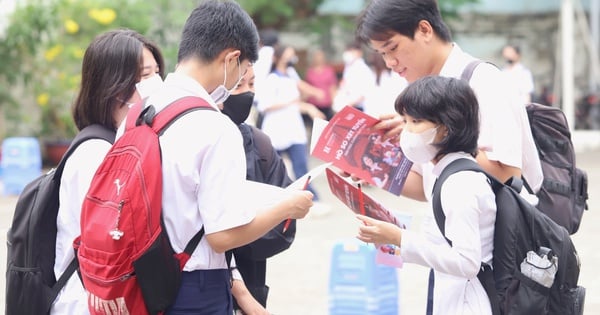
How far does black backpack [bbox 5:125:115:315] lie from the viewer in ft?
10.5

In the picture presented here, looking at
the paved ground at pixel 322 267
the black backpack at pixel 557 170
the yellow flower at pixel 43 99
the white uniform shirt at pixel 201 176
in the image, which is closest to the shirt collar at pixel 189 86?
the white uniform shirt at pixel 201 176

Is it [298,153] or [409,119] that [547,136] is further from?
[298,153]

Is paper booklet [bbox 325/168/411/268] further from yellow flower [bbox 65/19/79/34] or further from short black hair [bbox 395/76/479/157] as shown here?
yellow flower [bbox 65/19/79/34]

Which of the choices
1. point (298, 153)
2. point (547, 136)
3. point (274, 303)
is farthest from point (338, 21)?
point (547, 136)

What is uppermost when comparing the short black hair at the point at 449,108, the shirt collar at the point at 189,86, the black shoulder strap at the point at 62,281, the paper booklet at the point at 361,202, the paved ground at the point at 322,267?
the shirt collar at the point at 189,86

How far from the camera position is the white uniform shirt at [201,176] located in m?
2.72

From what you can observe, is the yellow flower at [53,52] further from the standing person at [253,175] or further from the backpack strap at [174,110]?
the backpack strap at [174,110]

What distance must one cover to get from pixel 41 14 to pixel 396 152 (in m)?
10.5

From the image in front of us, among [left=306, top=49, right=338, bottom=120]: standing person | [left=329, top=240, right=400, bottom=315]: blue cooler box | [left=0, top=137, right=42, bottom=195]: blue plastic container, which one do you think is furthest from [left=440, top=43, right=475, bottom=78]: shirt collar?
[left=306, top=49, right=338, bottom=120]: standing person

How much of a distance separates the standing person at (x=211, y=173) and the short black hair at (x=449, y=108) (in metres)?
0.56

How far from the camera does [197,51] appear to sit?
2.91 m

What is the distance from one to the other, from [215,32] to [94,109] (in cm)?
65

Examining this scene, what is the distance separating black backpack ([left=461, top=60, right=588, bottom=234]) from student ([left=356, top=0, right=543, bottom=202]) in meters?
0.14

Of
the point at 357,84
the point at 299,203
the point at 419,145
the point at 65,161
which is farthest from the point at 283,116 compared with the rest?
the point at 299,203
